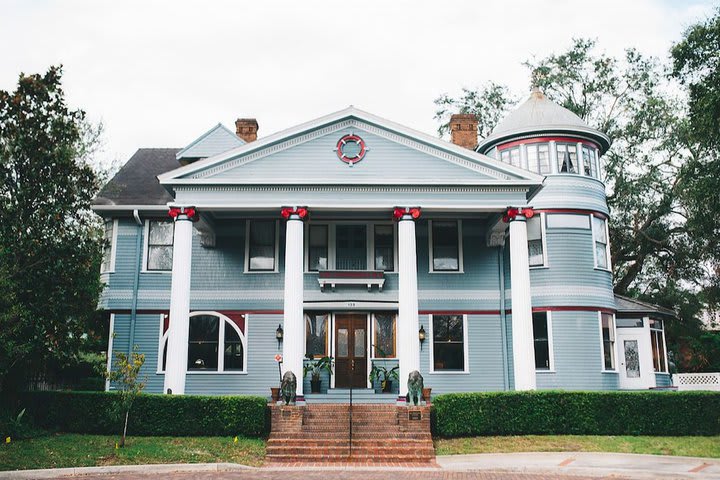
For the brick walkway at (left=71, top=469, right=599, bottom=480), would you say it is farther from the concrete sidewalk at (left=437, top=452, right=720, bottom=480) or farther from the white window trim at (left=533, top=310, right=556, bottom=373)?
the white window trim at (left=533, top=310, right=556, bottom=373)

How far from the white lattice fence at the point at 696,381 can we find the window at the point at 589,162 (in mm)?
8744

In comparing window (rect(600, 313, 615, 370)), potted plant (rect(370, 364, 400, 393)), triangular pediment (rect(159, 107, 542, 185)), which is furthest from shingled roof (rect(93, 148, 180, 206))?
window (rect(600, 313, 615, 370))

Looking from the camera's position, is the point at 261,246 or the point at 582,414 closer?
the point at 582,414

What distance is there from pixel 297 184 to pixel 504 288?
836 centimetres

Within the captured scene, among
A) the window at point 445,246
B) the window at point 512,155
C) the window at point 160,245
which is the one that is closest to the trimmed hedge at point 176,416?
the window at point 160,245

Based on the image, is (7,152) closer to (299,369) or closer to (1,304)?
(1,304)

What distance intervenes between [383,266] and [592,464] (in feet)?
36.0

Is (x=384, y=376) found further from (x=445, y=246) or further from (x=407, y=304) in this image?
(x=445, y=246)

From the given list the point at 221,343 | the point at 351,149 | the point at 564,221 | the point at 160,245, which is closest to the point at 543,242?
the point at 564,221

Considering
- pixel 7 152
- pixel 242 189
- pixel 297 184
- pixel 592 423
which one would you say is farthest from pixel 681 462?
pixel 7 152

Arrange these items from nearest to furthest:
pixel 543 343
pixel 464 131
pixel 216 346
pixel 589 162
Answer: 1. pixel 543 343
2. pixel 216 346
3. pixel 589 162
4. pixel 464 131

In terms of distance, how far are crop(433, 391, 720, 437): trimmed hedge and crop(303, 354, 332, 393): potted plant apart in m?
5.40

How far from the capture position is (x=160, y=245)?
24.0m

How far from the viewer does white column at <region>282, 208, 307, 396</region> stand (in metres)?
19.7
